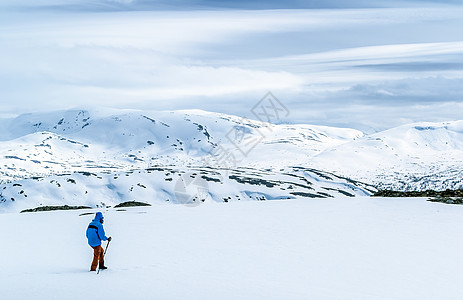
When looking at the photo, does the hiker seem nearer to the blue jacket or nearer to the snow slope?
the blue jacket

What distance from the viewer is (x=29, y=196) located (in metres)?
106

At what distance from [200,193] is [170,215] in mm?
92134

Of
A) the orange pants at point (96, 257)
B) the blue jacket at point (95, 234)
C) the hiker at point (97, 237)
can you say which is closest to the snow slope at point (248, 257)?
the orange pants at point (96, 257)

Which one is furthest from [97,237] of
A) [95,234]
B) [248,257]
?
[248,257]

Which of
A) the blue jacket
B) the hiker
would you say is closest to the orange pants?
the hiker

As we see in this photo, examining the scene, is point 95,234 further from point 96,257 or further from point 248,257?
point 248,257

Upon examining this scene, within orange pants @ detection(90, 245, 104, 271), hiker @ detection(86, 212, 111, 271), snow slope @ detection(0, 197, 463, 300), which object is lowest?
snow slope @ detection(0, 197, 463, 300)

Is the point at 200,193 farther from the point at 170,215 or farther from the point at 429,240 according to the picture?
the point at 429,240

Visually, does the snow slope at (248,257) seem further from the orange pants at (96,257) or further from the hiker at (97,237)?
the hiker at (97,237)

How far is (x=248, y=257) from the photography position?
17578 mm

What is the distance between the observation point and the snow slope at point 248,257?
12.8 m

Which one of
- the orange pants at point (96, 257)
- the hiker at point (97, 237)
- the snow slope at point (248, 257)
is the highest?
the hiker at point (97, 237)

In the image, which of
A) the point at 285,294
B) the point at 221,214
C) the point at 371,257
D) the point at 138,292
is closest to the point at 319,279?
the point at 285,294

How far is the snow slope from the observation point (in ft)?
41.8
